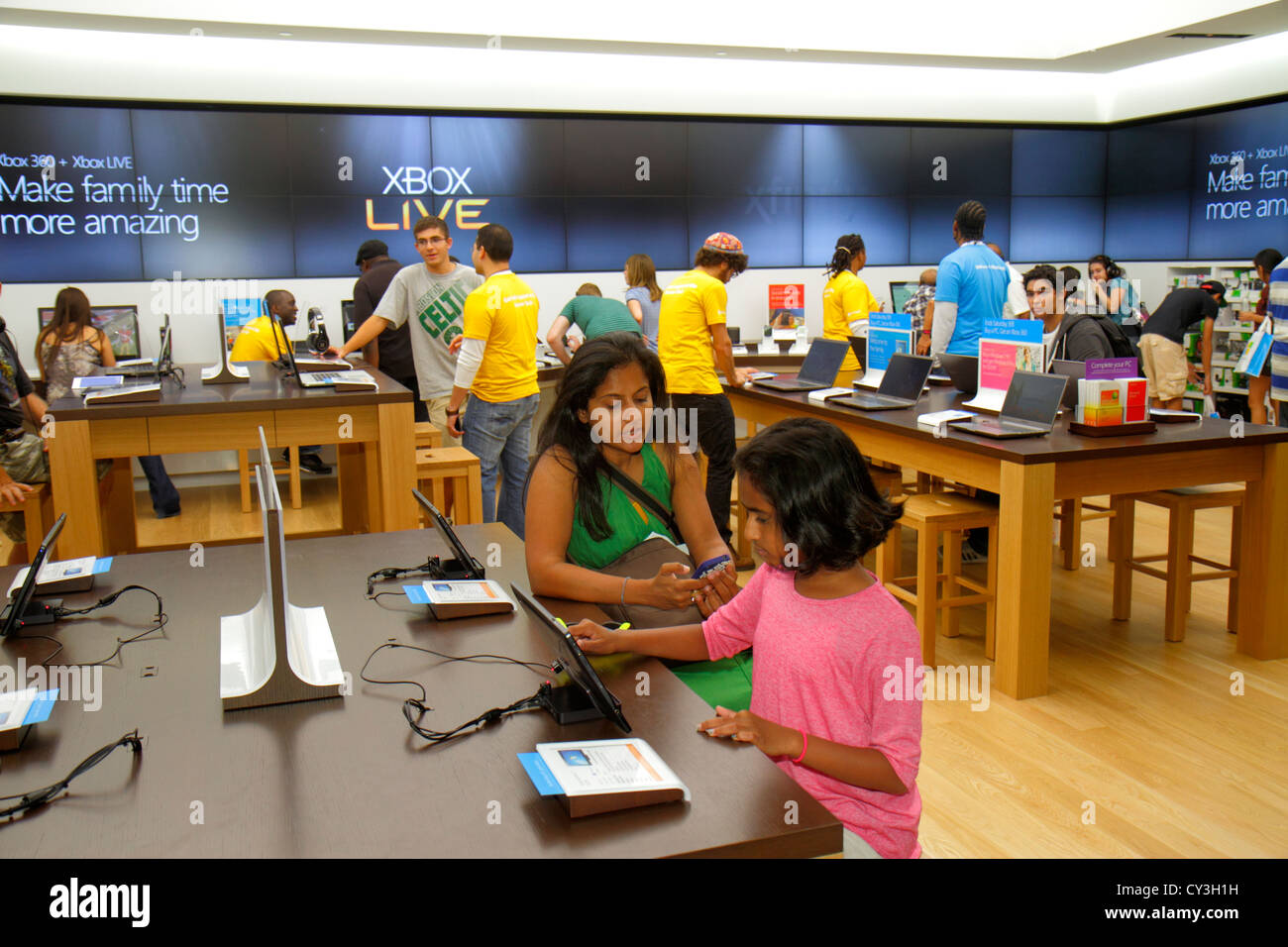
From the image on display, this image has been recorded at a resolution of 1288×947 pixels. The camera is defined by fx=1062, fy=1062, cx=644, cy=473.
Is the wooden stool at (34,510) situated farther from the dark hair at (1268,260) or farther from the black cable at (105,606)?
the dark hair at (1268,260)

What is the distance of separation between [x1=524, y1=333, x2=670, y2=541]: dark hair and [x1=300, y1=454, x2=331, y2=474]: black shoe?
19.1ft

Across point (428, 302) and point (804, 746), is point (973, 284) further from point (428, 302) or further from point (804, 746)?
point (804, 746)

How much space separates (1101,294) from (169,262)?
7.11 m

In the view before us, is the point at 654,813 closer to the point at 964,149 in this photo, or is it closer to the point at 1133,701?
the point at 1133,701

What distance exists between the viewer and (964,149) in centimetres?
928

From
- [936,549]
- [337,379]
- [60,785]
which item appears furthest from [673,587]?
[337,379]

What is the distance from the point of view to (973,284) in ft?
17.8

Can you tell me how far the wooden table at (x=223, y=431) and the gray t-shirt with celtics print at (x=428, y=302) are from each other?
986 mm

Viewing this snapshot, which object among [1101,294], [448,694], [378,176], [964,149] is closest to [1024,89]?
[964,149]

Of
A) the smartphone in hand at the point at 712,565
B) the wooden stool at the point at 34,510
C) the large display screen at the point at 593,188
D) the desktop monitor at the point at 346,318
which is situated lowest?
the wooden stool at the point at 34,510

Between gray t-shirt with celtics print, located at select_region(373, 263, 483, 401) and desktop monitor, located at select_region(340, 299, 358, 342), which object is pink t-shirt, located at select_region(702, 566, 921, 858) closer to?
gray t-shirt with celtics print, located at select_region(373, 263, 483, 401)

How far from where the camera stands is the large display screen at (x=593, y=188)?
7.08 meters

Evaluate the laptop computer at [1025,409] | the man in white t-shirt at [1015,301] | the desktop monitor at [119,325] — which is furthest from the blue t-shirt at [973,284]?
the desktop monitor at [119,325]

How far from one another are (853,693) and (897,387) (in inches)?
128
